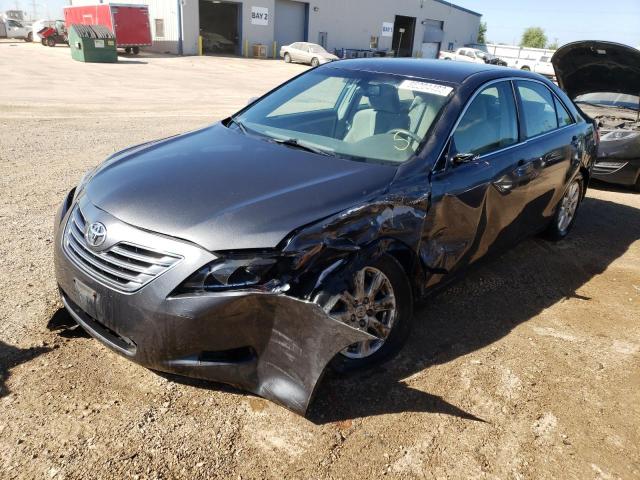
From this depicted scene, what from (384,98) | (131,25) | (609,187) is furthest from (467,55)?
(384,98)

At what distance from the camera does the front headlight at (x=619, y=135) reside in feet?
24.2

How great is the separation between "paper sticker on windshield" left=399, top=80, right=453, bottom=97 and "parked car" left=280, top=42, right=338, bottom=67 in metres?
31.5

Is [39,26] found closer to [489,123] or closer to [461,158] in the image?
[489,123]

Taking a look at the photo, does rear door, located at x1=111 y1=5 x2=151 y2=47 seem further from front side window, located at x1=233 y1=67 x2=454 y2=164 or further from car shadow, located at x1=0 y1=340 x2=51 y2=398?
car shadow, located at x1=0 y1=340 x2=51 y2=398

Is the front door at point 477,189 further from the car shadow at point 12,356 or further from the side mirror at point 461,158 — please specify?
the car shadow at point 12,356

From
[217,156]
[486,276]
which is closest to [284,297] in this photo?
[217,156]

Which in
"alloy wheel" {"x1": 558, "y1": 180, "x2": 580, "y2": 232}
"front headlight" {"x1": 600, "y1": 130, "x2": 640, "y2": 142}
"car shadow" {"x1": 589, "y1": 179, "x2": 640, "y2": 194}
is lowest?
"car shadow" {"x1": 589, "y1": 179, "x2": 640, "y2": 194}

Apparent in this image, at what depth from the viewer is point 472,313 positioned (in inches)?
146

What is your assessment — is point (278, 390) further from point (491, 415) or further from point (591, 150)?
point (591, 150)

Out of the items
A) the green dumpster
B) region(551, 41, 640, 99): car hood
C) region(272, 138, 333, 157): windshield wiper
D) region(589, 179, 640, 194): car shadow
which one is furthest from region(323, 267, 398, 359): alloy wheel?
the green dumpster

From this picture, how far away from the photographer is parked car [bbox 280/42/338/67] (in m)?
34.0

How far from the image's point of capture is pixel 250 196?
2.58 meters

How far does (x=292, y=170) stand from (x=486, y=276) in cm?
225

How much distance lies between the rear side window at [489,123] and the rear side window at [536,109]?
0.69 ft
